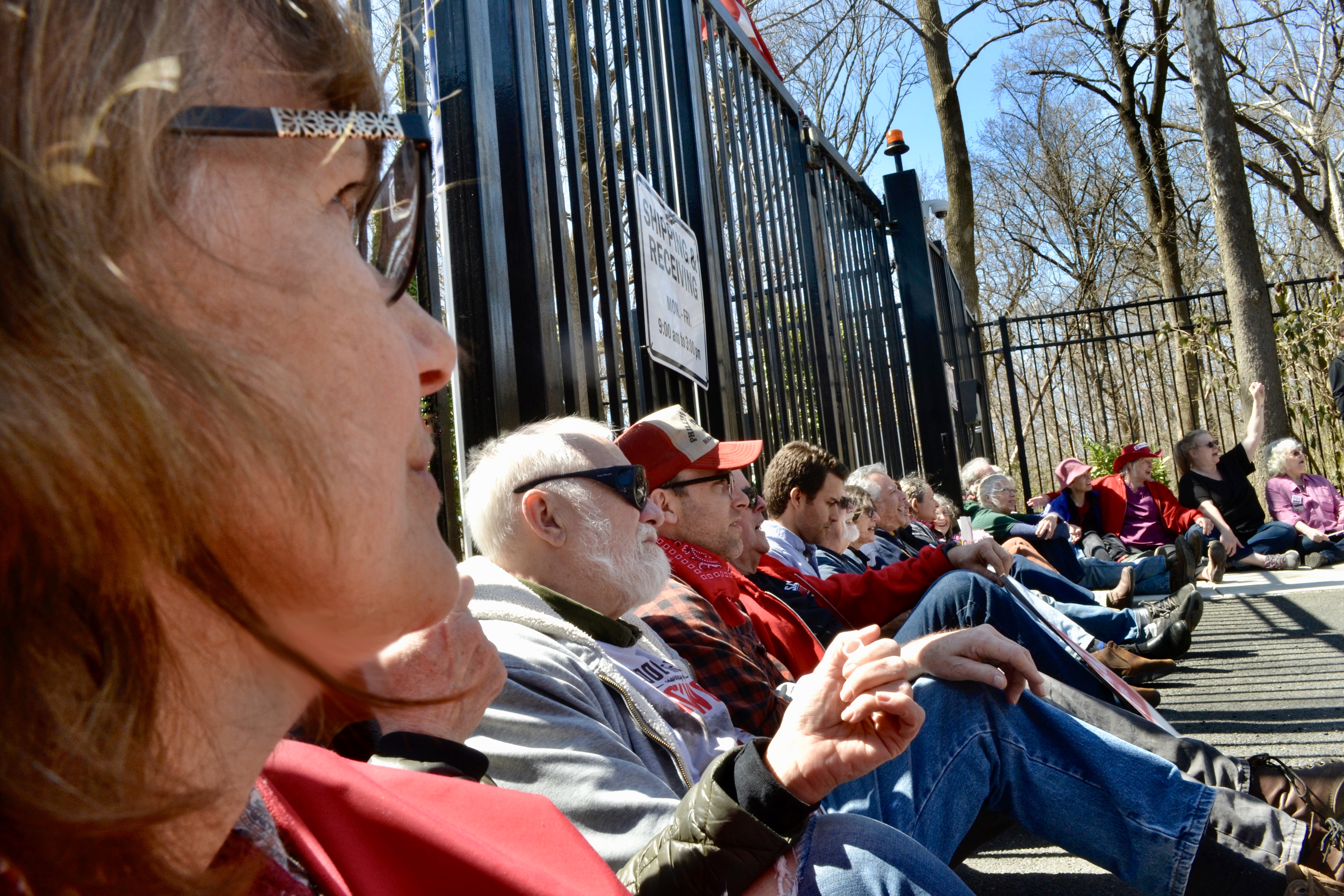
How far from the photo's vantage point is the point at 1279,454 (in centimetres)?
958

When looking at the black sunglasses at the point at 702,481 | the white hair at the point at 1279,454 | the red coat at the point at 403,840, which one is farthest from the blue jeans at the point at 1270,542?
the red coat at the point at 403,840

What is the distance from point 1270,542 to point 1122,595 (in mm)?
3743

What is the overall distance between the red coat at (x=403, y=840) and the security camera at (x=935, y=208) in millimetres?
8953

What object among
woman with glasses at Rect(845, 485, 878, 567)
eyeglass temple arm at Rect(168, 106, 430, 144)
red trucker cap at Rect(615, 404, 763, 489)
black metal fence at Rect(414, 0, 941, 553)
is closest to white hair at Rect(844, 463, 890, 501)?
woman with glasses at Rect(845, 485, 878, 567)

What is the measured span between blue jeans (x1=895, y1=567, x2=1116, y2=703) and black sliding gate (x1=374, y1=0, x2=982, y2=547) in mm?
1076

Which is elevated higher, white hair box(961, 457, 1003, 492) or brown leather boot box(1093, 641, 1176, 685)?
white hair box(961, 457, 1003, 492)

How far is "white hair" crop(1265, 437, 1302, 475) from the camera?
31.2 ft

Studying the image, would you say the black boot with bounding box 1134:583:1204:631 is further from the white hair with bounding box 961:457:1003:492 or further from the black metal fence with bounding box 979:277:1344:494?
the black metal fence with bounding box 979:277:1344:494

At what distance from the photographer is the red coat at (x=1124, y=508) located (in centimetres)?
903

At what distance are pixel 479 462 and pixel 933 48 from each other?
11.9m

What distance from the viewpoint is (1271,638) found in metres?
5.54

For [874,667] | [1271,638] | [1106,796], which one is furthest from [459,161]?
[1271,638]

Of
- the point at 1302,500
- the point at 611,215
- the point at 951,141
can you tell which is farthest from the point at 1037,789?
the point at 951,141

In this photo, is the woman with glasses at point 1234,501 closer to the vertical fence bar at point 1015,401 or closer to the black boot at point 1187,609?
the vertical fence bar at point 1015,401
